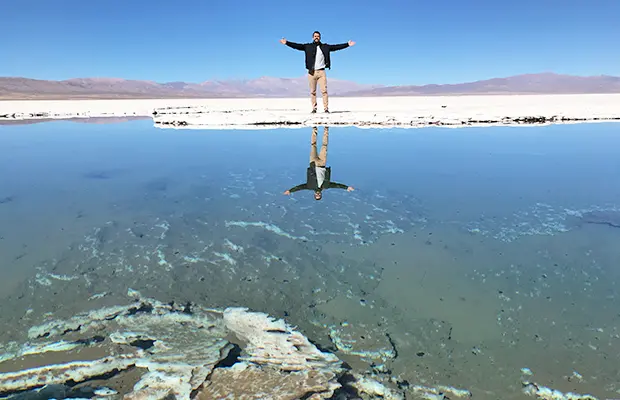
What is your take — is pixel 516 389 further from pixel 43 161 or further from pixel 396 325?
pixel 43 161

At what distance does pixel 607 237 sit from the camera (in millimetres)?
3240

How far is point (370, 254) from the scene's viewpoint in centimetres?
302

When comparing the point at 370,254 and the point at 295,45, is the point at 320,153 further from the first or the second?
the point at 295,45

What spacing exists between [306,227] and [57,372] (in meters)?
2.08

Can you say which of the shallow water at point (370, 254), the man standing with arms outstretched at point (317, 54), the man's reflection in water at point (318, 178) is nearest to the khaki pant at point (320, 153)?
the man's reflection in water at point (318, 178)

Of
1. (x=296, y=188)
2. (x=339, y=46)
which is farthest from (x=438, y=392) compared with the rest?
(x=339, y=46)

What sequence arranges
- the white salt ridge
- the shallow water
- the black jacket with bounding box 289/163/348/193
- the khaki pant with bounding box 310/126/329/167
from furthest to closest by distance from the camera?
the khaki pant with bounding box 310/126/329/167 → the black jacket with bounding box 289/163/348/193 → the shallow water → the white salt ridge

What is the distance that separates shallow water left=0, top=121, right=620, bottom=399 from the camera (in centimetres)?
201

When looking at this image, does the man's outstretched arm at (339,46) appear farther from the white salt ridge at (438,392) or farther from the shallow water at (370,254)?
the white salt ridge at (438,392)

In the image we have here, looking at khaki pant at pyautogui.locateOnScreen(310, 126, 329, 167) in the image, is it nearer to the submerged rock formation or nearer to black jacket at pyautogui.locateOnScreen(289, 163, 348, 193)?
black jacket at pyautogui.locateOnScreen(289, 163, 348, 193)

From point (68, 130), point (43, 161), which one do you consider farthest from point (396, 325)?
point (68, 130)

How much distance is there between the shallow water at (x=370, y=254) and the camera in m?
2.01

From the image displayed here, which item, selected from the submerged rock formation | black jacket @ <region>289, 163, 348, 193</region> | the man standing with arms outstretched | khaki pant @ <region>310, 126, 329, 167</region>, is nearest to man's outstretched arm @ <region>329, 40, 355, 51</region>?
the man standing with arms outstretched

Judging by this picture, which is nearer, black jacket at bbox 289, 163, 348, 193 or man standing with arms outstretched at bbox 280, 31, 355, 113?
black jacket at bbox 289, 163, 348, 193
